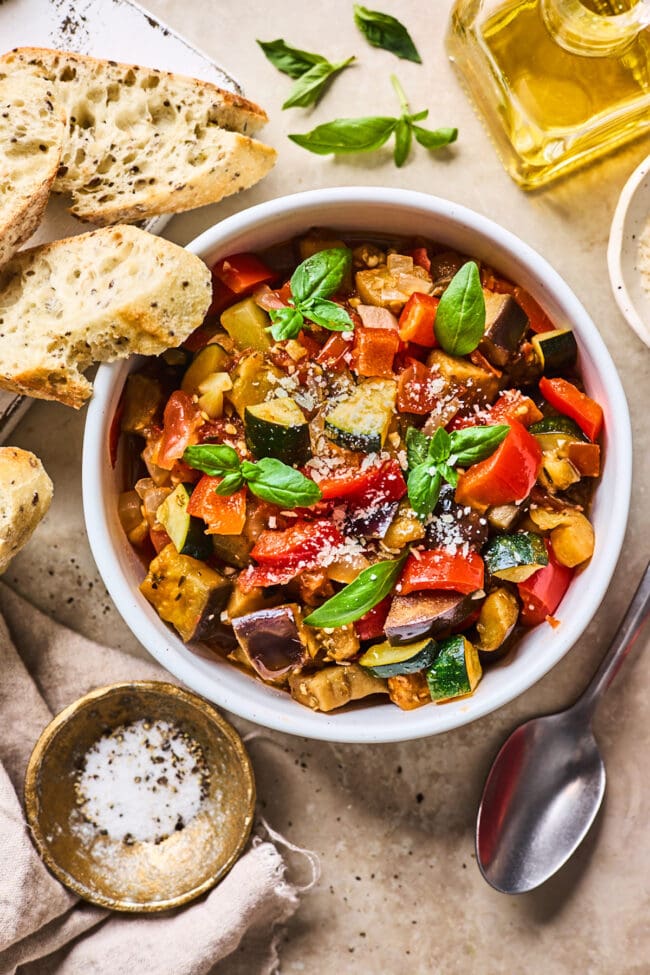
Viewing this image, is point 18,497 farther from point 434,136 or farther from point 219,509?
point 434,136

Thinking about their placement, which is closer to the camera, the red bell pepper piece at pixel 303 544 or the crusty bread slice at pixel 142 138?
the red bell pepper piece at pixel 303 544

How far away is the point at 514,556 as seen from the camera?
2.63 metres

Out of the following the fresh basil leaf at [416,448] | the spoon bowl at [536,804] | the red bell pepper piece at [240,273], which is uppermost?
the red bell pepper piece at [240,273]

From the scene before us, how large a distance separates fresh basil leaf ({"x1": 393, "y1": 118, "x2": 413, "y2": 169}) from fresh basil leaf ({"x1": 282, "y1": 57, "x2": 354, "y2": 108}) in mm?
349

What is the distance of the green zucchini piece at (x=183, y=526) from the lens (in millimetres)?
2664

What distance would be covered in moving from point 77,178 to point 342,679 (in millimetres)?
1927

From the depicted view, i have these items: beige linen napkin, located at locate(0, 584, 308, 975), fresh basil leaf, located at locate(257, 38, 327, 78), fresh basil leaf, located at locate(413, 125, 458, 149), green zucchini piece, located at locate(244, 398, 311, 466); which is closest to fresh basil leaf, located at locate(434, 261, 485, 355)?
green zucchini piece, located at locate(244, 398, 311, 466)

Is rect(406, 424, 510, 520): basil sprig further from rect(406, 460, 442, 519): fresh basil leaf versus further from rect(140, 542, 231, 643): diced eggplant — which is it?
rect(140, 542, 231, 643): diced eggplant

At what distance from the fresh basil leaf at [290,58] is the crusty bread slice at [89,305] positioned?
3.51 feet

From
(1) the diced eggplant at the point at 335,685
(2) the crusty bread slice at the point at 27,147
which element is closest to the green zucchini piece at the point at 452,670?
(1) the diced eggplant at the point at 335,685

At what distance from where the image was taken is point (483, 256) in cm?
286

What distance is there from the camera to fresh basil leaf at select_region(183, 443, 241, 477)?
2.56 metres

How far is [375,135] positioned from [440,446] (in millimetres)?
1364

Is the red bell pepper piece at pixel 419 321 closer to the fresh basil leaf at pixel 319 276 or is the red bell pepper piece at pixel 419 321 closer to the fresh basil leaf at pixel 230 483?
the fresh basil leaf at pixel 319 276
